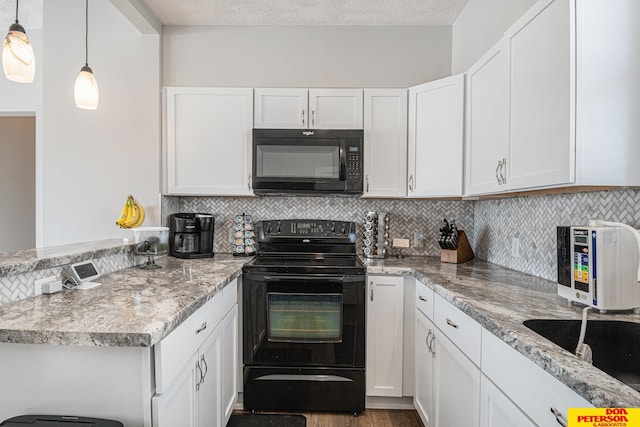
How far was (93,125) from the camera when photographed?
2.53 metres

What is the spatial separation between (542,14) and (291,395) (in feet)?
7.31

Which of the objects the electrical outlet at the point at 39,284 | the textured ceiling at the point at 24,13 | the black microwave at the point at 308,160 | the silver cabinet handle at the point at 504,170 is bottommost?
the electrical outlet at the point at 39,284

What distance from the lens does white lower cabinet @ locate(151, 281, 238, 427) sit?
107 centimetres

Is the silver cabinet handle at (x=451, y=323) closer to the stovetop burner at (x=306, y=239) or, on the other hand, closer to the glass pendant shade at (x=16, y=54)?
the stovetop burner at (x=306, y=239)

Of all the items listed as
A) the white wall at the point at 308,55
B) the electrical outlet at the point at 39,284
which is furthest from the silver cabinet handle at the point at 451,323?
the white wall at the point at 308,55

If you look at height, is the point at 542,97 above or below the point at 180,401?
above

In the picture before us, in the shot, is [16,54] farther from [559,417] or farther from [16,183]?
[16,183]

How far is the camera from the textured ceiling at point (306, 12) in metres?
2.36

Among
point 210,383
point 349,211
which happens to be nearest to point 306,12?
point 349,211

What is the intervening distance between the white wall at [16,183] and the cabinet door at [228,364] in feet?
12.0

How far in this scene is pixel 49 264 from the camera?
1.44 metres

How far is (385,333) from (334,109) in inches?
60.9

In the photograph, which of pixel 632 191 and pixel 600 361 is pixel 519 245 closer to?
pixel 632 191

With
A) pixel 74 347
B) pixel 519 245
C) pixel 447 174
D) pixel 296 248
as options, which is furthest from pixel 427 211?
pixel 74 347
